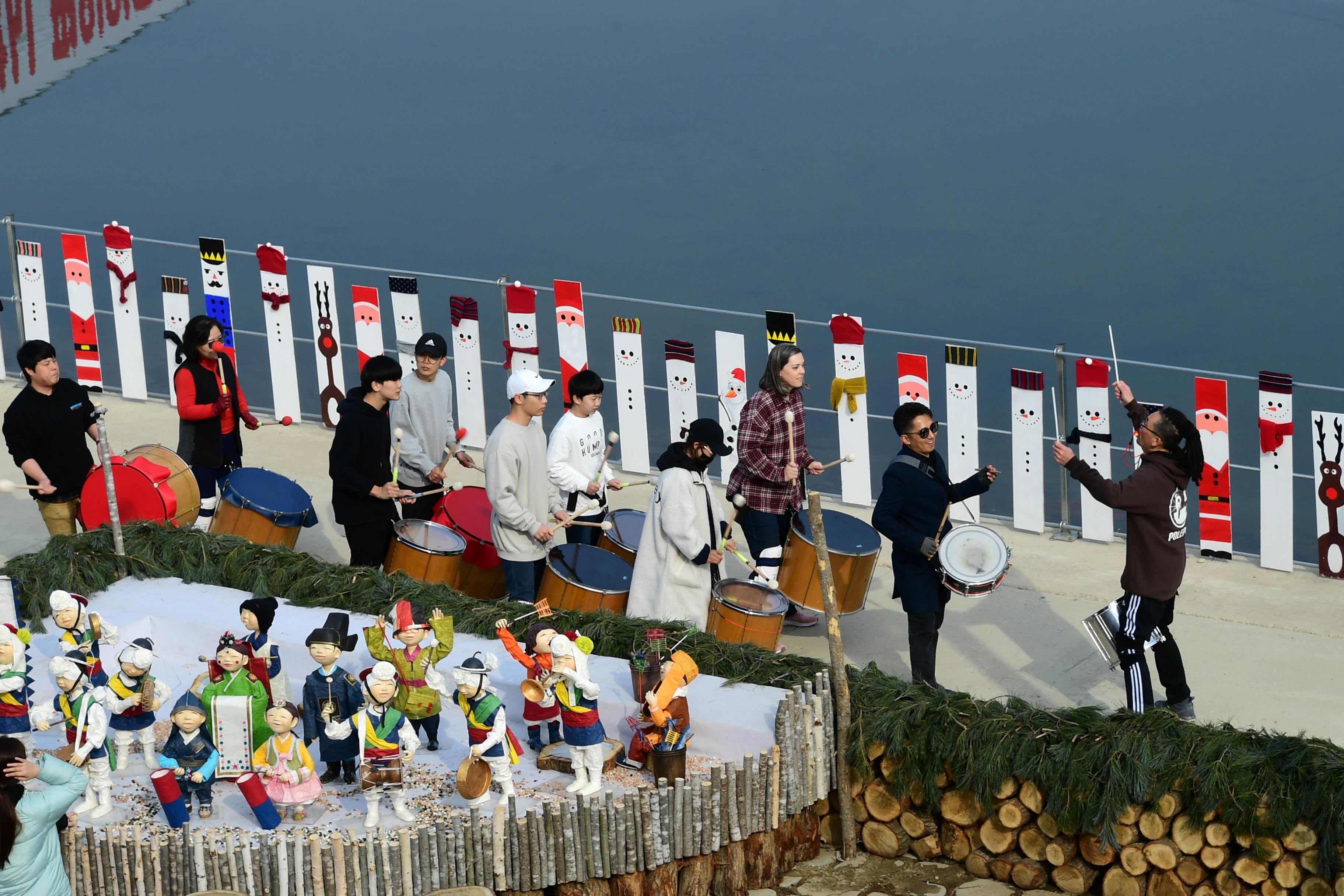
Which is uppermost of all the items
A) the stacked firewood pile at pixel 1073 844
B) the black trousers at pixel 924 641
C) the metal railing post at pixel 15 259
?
the metal railing post at pixel 15 259

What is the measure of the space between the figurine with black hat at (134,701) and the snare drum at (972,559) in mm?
3485

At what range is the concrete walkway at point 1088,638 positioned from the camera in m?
8.44

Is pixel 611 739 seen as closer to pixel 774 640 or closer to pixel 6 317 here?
pixel 774 640

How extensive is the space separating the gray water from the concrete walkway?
16.2ft

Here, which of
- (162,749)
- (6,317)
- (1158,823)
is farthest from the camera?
(6,317)

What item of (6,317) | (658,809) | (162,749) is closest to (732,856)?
(658,809)

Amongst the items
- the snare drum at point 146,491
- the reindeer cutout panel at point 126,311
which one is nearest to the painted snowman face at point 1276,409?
the snare drum at point 146,491

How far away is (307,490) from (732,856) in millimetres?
5448

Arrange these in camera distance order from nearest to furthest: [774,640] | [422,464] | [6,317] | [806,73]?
[774,640] → [422,464] → [6,317] → [806,73]

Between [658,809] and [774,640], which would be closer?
[658,809]

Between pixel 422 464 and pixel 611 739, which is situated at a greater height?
pixel 422 464

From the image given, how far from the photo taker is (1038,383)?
34.3 ft

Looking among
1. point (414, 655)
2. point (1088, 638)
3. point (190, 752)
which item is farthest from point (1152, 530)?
point (190, 752)

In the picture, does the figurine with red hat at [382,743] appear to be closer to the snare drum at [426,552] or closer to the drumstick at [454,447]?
the snare drum at [426,552]
